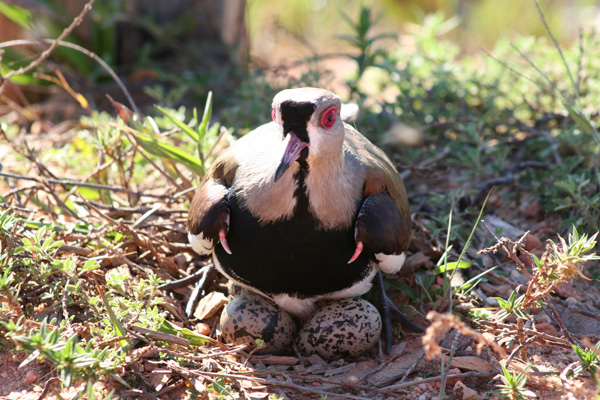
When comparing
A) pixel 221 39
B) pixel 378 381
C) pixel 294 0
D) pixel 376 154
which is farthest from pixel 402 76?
pixel 294 0

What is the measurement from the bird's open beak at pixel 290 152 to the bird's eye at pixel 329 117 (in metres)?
0.14

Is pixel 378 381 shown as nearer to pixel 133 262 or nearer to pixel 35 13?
pixel 133 262

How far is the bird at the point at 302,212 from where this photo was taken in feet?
9.23

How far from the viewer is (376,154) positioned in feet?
11.6

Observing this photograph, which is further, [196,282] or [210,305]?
[196,282]

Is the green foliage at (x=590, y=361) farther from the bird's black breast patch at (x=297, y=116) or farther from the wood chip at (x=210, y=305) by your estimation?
the wood chip at (x=210, y=305)

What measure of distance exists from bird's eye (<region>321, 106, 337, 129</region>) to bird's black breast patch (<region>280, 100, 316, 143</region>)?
8 cm

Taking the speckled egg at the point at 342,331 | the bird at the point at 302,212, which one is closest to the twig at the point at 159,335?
the bird at the point at 302,212

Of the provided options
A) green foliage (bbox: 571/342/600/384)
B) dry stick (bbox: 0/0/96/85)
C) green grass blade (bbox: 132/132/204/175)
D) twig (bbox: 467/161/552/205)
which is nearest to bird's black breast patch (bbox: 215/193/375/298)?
green grass blade (bbox: 132/132/204/175)

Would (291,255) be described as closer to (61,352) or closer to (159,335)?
(159,335)

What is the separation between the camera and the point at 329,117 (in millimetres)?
2807

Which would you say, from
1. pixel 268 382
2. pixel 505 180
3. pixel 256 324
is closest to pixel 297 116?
pixel 256 324

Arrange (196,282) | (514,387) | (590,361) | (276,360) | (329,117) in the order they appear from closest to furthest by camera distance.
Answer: (514,387), (590,361), (329,117), (276,360), (196,282)

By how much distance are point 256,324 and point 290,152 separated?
1.00m
